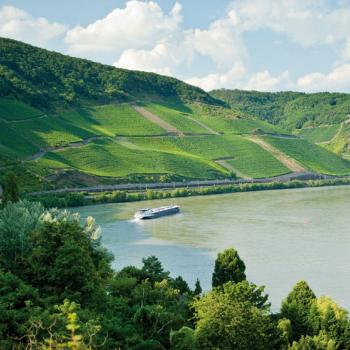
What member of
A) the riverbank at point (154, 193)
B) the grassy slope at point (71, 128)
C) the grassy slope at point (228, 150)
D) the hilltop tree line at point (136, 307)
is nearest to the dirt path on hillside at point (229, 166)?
the grassy slope at point (228, 150)

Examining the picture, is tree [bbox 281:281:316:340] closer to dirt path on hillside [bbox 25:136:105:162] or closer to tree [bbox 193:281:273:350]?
tree [bbox 193:281:273:350]

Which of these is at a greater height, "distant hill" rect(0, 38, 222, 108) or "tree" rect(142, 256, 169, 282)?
"distant hill" rect(0, 38, 222, 108)

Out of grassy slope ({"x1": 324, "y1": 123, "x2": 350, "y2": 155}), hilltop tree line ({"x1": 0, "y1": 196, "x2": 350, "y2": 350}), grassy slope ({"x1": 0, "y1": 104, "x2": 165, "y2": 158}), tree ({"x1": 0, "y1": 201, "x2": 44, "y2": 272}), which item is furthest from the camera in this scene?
grassy slope ({"x1": 324, "y1": 123, "x2": 350, "y2": 155})

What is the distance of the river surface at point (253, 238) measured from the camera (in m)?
34.0

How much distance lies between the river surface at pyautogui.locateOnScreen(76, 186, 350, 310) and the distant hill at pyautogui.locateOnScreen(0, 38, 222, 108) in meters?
49.3

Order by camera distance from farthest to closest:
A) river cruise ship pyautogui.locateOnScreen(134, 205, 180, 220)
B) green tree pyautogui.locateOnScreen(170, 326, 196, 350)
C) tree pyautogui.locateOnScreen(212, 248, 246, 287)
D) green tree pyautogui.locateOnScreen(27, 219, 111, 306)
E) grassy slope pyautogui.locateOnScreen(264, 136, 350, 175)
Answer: grassy slope pyautogui.locateOnScreen(264, 136, 350, 175) → river cruise ship pyautogui.locateOnScreen(134, 205, 180, 220) → tree pyautogui.locateOnScreen(212, 248, 246, 287) → green tree pyautogui.locateOnScreen(27, 219, 111, 306) → green tree pyautogui.locateOnScreen(170, 326, 196, 350)

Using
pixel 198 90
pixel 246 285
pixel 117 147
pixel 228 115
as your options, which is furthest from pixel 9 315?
pixel 198 90

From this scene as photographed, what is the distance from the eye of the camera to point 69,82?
129 meters

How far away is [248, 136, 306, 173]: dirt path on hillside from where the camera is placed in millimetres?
110000

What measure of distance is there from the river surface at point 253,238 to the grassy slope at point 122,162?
50.6ft

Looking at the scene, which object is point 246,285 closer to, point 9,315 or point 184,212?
point 9,315

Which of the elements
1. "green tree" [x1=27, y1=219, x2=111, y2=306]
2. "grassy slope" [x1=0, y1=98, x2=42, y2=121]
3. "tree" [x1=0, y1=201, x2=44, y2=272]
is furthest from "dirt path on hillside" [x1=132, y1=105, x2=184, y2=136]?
"green tree" [x1=27, y1=219, x2=111, y2=306]

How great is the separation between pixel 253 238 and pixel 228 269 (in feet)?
73.6

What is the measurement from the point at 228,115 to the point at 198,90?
70.5ft
